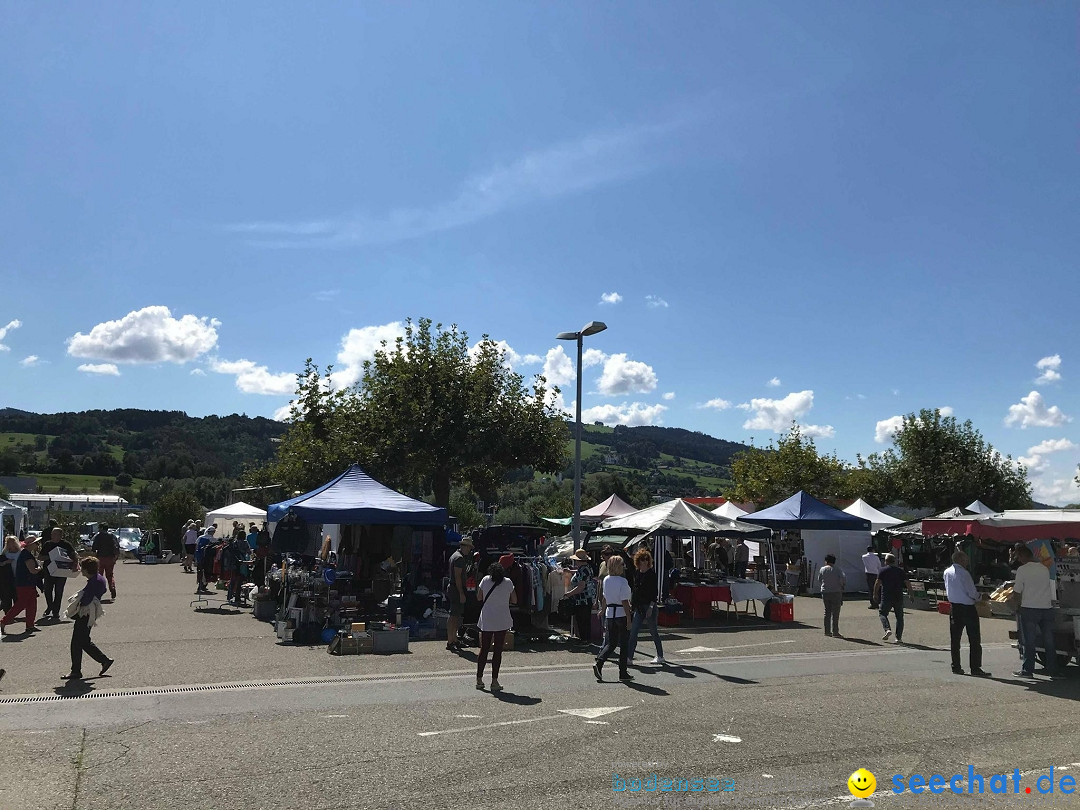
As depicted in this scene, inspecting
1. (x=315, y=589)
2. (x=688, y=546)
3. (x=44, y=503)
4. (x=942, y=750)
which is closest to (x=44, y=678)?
(x=315, y=589)

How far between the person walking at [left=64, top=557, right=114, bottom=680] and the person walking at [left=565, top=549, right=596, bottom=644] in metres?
7.09

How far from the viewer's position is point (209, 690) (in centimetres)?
950

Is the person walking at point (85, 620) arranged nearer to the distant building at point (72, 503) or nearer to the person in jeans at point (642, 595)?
the person in jeans at point (642, 595)

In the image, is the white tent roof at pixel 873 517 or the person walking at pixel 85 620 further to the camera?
the white tent roof at pixel 873 517

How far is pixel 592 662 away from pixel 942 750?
5.67 meters

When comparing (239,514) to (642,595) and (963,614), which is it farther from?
(963,614)

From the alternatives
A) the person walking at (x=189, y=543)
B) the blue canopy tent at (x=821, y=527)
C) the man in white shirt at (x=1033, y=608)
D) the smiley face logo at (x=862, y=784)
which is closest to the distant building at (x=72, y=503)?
the person walking at (x=189, y=543)

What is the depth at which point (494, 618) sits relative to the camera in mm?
9859

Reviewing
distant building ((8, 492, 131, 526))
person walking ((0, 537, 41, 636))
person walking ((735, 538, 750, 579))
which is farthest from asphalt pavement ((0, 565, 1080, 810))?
distant building ((8, 492, 131, 526))

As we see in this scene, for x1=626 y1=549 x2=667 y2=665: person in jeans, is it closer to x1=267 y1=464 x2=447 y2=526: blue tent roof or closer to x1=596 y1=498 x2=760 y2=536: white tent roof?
x1=267 y1=464 x2=447 y2=526: blue tent roof

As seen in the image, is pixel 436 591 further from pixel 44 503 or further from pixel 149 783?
pixel 44 503

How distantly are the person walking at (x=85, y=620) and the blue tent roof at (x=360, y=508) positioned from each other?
517 centimetres

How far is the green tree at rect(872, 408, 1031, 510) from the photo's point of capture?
155 ft

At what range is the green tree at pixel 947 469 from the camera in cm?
4722
